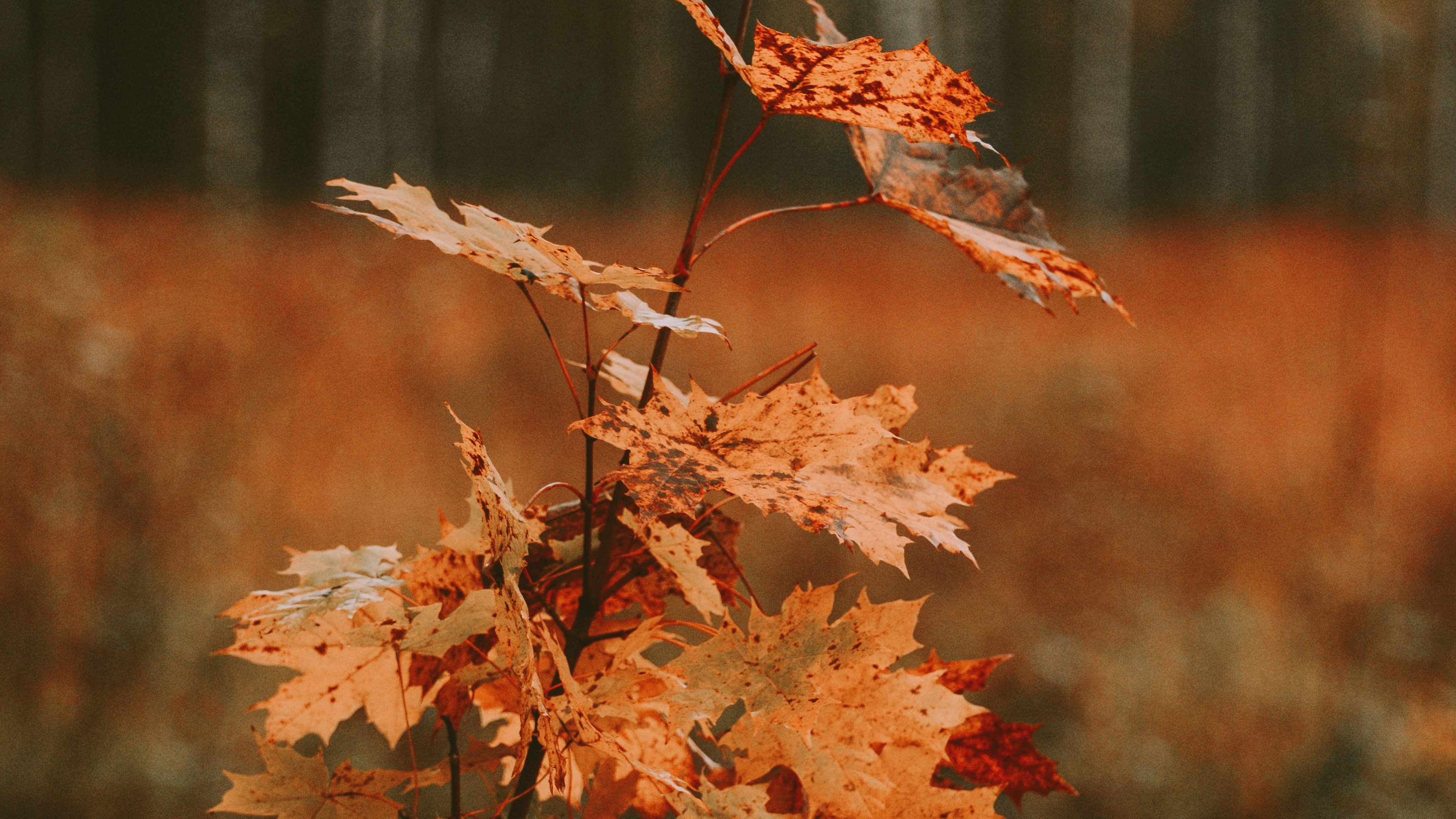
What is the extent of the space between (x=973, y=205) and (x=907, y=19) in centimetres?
576

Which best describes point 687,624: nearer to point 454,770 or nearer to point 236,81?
point 454,770

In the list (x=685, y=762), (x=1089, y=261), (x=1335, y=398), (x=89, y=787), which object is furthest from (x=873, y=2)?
(x=685, y=762)

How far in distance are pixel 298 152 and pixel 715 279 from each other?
4274mm

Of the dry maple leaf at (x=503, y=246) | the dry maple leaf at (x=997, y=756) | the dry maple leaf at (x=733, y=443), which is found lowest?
the dry maple leaf at (x=997, y=756)

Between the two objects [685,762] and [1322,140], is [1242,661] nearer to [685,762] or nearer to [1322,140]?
[685,762]

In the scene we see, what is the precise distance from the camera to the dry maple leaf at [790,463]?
0.33 meters

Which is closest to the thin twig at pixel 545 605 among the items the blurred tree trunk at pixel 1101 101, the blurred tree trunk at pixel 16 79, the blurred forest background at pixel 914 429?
the blurred forest background at pixel 914 429

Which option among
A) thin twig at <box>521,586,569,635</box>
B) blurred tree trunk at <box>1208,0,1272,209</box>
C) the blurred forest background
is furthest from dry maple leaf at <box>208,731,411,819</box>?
blurred tree trunk at <box>1208,0,1272,209</box>

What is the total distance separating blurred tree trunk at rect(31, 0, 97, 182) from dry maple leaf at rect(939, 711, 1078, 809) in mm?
6243

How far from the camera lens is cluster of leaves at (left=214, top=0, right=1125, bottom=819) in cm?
35

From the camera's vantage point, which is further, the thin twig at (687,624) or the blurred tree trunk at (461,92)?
the blurred tree trunk at (461,92)

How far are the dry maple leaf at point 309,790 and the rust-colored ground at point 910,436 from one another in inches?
58.4

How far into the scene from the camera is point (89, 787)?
1.79 meters

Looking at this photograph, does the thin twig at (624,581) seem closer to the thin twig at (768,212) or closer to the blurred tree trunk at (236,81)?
the thin twig at (768,212)
